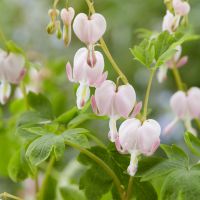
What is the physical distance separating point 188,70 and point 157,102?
17cm

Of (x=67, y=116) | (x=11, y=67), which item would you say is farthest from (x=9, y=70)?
(x=67, y=116)

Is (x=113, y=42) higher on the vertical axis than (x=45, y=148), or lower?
lower

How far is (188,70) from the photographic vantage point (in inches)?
83.3

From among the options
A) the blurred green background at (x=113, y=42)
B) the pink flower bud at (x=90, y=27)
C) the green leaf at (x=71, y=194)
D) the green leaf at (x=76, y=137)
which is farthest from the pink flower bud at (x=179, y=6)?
the blurred green background at (x=113, y=42)

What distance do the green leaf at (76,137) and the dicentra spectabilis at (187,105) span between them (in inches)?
9.9

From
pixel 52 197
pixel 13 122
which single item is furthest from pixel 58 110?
pixel 52 197

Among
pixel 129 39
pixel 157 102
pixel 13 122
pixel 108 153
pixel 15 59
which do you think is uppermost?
pixel 15 59

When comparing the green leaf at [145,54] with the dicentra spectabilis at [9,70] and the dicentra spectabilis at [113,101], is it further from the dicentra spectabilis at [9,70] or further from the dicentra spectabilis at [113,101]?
the dicentra spectabilis at [9,70]

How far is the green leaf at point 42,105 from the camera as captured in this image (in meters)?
0.99

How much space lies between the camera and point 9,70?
0.99 m

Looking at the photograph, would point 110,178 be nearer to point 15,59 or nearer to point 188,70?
point 15,59

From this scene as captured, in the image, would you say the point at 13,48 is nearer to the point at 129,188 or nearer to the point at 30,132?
the point at 30,132

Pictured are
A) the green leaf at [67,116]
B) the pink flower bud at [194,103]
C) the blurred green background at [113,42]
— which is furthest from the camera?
the blurred green background at [113,42]

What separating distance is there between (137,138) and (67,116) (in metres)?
0.17
